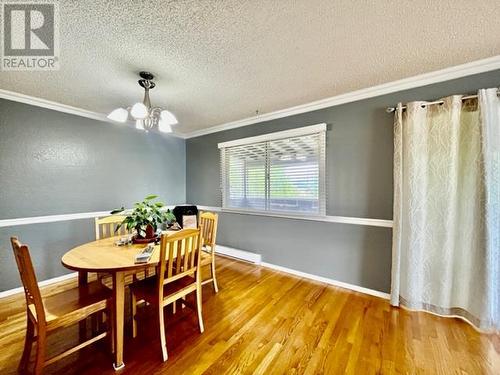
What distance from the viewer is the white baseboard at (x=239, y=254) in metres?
3.16

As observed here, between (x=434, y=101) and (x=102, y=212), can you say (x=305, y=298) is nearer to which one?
(x=434, y=101)

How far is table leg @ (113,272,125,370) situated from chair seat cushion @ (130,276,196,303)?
18 centimetres

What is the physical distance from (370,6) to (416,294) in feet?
8.02

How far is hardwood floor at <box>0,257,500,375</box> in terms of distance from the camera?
1391 mm

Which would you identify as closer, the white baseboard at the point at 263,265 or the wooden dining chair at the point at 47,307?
the wooden dining chair at the point at 47,307

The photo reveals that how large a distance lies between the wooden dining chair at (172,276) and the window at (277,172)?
1596 mm

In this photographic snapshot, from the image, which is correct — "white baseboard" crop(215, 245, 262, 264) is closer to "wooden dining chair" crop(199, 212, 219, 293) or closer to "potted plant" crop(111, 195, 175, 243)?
"wooden dining chair" crop(199, 212, 219, 293)

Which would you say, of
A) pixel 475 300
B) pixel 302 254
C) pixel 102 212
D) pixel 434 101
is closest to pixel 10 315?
pixel 102 212

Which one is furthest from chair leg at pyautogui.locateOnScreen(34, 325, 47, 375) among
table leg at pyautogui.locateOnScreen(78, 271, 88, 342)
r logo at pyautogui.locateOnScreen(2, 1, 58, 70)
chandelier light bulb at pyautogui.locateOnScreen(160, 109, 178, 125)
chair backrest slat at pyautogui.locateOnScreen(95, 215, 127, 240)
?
r logo at pyautogui.locateOnScreen(2, 1, 58, 70)

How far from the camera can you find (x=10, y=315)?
6.38ft

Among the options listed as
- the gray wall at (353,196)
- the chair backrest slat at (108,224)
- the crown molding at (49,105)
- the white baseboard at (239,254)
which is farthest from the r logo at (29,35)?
the white baseboard at (239,254)

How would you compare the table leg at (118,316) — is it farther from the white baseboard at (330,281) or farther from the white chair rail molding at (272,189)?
the white baseboard at (330,281)

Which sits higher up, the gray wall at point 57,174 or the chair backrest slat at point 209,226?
the gray wall at point 57,174

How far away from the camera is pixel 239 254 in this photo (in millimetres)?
3330
